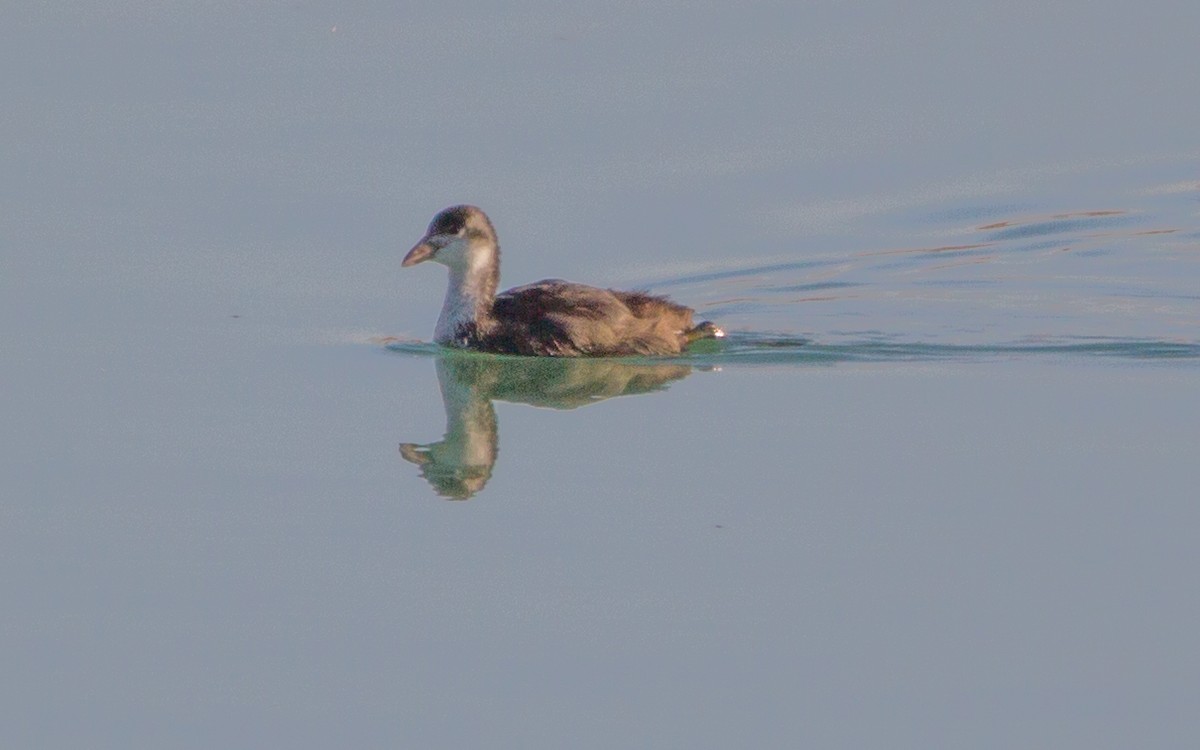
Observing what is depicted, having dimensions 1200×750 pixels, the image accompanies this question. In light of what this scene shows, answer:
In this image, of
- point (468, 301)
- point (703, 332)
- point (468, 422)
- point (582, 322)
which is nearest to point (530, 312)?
point (582, 322)

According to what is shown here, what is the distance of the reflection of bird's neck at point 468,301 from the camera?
14.0 metres

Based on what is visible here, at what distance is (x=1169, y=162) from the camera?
17.1m

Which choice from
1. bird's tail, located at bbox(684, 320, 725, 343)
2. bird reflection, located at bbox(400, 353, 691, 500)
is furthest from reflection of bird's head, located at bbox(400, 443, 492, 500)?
bird's tail, located at bbox(684, 320, 725, 343)

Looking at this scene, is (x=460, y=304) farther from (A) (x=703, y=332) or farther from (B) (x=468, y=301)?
(A) (x=703, y=332)

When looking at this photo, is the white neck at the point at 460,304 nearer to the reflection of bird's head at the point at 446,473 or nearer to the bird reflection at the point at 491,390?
the bird reflection at the point at 491,390

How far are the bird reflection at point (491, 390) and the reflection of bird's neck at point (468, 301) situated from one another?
16 cm

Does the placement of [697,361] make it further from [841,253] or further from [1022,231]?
[1022,231]

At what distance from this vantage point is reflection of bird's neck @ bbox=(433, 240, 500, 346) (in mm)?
14023

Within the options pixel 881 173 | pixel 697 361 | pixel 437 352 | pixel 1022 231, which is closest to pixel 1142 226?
pixel 1022 231

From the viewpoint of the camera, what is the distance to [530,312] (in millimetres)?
13742

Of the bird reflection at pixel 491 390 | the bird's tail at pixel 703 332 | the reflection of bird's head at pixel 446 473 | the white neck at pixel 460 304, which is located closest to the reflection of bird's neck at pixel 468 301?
the white neck at pixel 460 304

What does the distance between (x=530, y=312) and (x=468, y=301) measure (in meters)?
0.55

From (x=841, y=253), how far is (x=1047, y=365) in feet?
8.20

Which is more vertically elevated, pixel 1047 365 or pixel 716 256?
pixel 716 256
